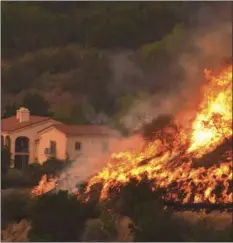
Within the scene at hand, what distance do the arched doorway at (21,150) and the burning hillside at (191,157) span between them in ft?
2.56

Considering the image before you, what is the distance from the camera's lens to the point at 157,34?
799 cm

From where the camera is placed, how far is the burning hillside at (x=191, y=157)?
7891 millimetres

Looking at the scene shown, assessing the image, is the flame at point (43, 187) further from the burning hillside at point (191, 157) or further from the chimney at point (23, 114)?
the chimney at point (23, 114)

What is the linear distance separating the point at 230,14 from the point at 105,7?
4.55 ft

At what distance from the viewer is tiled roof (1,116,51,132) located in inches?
313

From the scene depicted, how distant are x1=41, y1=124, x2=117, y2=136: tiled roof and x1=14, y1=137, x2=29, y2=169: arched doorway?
0.39 m

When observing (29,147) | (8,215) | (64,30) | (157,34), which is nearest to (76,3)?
(64,30)

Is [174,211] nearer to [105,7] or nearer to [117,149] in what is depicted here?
[117,149]

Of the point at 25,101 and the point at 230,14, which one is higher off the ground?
the point at 230,14

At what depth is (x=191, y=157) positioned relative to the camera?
26.1 feet

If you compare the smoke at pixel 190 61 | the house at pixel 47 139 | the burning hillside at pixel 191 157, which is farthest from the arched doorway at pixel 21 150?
the smoke at pixel 190 61

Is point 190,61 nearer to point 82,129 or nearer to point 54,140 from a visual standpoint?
point 82,129

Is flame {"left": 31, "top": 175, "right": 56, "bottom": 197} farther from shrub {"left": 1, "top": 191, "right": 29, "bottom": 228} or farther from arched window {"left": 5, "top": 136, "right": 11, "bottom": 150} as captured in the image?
arched window {"left": 5, "top": 136, "right": 11, "bottom": 150}

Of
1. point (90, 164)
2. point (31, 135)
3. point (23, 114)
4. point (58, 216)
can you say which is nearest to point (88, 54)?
point (23, 114)
